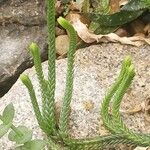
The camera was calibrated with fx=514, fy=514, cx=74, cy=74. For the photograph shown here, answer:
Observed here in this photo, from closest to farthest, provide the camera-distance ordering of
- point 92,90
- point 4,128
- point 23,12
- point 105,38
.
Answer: point 4,128, point 92,90, point 105,38, point 23,12

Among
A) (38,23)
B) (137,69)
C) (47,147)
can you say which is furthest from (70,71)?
(38,23)

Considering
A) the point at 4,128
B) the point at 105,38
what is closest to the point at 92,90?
the point at 105,38

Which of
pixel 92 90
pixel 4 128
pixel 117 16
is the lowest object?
pixel 92 90

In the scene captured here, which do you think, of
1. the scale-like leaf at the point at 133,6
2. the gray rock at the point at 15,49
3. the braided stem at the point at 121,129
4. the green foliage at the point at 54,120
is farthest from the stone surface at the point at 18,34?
the braided stem at the point at 121,129

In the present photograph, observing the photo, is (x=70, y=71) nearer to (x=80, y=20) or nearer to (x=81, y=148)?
(x=81, y=148)

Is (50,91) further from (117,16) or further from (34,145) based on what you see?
(117,16)

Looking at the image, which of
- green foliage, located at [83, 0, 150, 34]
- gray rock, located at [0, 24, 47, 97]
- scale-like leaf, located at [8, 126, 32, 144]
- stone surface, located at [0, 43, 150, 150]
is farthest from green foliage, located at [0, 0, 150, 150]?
green foliage, located at [83, 0, 150, 34]
